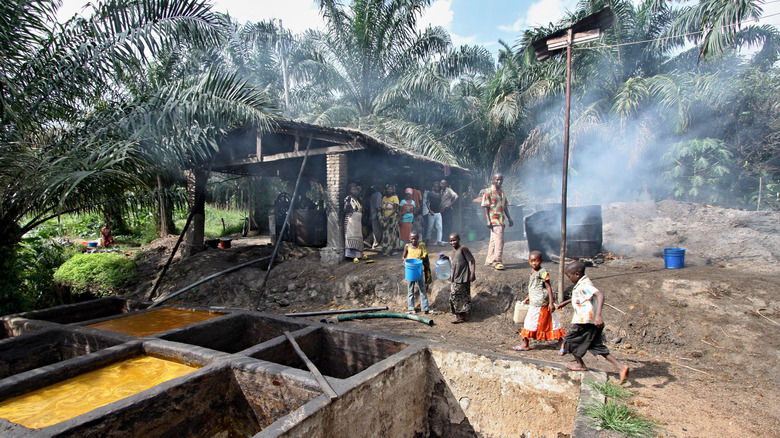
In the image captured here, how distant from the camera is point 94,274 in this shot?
9.97 m

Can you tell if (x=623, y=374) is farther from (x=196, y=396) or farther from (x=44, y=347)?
(x=44, y=347)

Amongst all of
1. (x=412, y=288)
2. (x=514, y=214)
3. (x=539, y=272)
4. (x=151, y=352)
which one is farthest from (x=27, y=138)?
(x=514, y=214)

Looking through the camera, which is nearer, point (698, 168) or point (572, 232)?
point (572, 232)

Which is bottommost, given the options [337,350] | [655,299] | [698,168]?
[337,350]

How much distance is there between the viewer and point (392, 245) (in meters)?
9.84

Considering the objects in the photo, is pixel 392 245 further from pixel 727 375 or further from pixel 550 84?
pixel 550 84

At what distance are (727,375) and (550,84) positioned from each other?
496 inches

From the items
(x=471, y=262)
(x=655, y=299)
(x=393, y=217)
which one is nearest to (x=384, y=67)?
(x=393, y=217)

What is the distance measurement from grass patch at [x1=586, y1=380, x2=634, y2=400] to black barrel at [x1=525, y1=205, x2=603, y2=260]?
469cm

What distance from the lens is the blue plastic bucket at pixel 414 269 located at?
6457mm

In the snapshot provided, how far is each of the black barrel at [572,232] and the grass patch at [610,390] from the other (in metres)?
4.69

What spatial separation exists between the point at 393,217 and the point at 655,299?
5622 millimetres

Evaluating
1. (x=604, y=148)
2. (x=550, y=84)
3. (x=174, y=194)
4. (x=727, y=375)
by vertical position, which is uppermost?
(x=550, y=84)

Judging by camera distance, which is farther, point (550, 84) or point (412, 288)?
point (550, 84)
